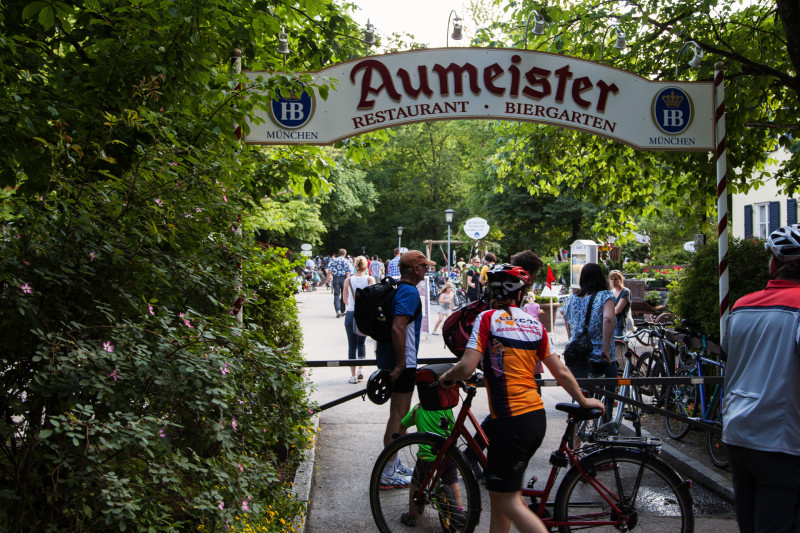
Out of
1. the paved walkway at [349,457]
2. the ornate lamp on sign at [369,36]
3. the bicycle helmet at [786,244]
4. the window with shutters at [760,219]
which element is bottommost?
the paved walkway at [349,457]

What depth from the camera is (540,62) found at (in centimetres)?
679

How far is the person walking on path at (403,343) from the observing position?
5.75 m

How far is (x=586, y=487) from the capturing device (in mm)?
4414

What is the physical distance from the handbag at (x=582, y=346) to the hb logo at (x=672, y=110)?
67.8 inches

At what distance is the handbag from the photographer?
698 centimetres

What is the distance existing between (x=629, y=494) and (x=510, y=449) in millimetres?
937

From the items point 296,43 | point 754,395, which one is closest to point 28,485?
point 754,395

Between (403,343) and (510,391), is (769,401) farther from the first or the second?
(403,343)

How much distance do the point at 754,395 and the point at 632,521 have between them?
1.54 m

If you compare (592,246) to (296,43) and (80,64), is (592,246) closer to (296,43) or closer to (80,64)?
(296,43)

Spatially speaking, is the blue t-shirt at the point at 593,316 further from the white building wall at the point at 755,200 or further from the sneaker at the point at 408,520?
the white building wall at the point at 755,200

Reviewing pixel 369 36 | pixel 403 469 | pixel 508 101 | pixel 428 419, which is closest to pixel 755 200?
pixel 508 101

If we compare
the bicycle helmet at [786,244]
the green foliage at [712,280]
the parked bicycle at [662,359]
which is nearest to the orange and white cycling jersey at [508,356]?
the bicycle helmet at [786,244]

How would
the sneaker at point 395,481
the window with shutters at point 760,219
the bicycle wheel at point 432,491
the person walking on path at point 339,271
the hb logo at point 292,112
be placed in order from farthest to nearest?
the window with shutters at point 760,219 < the person walking on path at point 339,271 < the hb logo at point 292,112 < the sneaker at point 395,481 < the bicycle wheel at point 432,491
